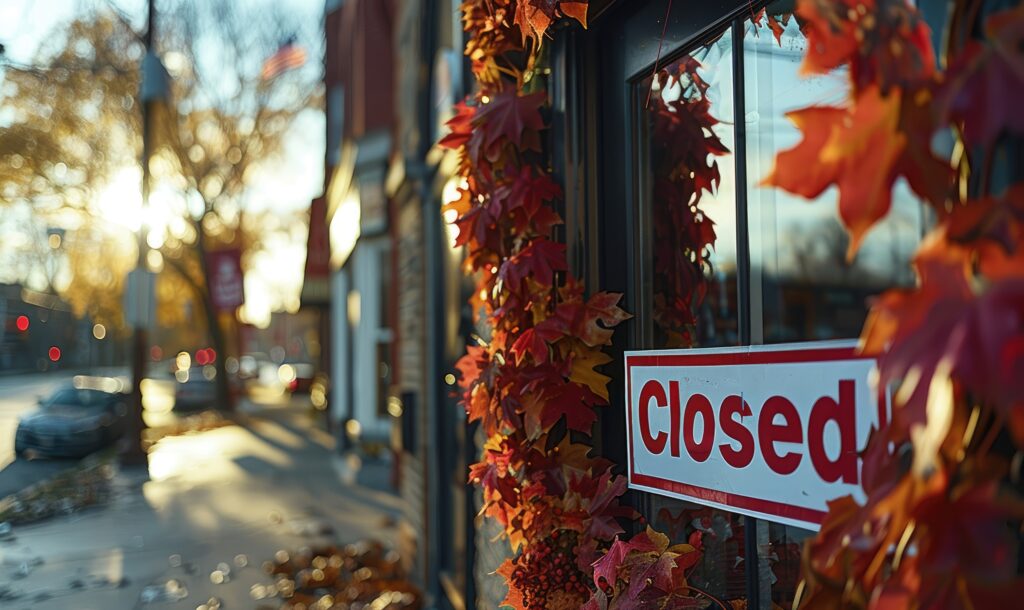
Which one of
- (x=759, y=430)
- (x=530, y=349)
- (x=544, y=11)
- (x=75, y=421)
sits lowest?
(x=75, y=421)

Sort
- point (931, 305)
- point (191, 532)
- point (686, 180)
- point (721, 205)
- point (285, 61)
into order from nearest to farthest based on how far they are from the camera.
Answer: point (931, 305), point (721, 205), point (686, 180), point (191, 532), point (285, 61)

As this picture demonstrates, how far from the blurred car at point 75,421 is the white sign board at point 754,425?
15111mm

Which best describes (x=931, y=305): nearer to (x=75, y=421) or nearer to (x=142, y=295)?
(x=142, y=295)

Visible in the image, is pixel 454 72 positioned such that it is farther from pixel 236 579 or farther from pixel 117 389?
pixel 117 389

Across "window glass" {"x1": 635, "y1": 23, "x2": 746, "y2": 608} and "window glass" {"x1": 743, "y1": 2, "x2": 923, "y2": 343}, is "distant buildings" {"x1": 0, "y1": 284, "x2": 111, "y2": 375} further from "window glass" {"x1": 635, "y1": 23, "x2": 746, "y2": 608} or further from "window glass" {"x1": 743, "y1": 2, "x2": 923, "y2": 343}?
"window glass" {"x1": 635, "y1": 23, "x2": 746, "y2": 608}

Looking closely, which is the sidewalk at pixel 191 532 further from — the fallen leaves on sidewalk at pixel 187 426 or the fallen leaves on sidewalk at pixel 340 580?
the fallen leaves on sidewalk at pixel 187 426

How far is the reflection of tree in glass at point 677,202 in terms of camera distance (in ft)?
8.95

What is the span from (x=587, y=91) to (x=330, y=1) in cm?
1802

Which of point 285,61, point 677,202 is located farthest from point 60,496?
point 677,202

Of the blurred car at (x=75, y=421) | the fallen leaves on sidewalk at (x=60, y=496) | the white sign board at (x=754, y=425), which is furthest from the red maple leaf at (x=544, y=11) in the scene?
the blurred car at (x=75, y=421)

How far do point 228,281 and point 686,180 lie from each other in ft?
64.3

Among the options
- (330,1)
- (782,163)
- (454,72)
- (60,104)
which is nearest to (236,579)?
(454,72)

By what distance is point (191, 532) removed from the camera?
881 centimetres

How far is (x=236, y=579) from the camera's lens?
22.1ft
